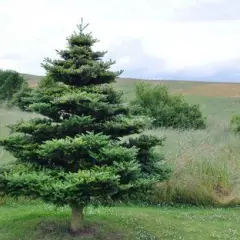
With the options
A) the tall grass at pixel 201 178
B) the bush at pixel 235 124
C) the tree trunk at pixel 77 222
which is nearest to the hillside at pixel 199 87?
the bush at pixel 235 124

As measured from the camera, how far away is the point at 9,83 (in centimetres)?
3703

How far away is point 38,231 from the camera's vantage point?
25.0ft

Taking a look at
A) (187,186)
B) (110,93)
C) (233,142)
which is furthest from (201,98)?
(110,93)

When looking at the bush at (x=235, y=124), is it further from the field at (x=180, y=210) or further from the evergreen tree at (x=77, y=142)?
the evergreen tree at (x=77, y=142)

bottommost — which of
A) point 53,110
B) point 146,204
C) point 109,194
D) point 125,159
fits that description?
point 146,204

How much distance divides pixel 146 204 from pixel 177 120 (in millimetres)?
13825

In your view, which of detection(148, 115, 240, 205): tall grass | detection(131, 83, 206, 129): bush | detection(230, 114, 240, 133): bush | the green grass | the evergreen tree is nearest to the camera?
Answer: the evergreen tree

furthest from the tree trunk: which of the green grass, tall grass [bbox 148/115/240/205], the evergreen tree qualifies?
tall grass [bbox 148/115/240/205]

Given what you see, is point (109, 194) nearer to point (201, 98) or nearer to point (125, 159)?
point (125, 159)

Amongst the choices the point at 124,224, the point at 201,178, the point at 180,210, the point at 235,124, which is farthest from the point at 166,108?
the point at 124,224

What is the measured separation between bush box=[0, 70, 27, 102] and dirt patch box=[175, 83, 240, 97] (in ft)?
44.4

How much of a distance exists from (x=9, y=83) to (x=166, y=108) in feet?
54.6

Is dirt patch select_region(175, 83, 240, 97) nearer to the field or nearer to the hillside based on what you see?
the hillside

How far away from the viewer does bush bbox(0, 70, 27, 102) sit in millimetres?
36875
